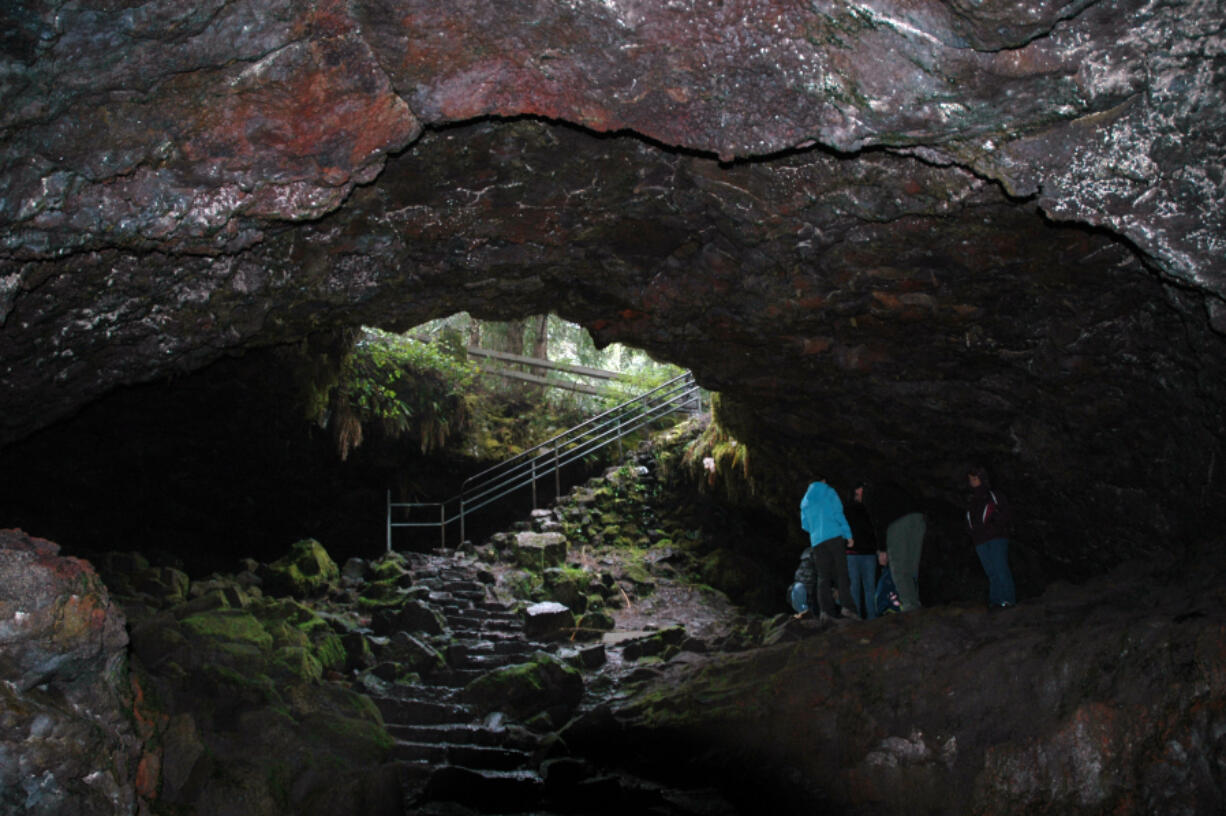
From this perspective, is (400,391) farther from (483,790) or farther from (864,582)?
(483,790)

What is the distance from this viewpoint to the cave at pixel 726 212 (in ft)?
10.4

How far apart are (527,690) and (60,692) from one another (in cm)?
436

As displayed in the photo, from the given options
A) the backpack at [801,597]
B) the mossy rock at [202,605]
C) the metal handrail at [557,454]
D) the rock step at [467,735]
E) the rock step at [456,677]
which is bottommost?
the rock step at [467,735]

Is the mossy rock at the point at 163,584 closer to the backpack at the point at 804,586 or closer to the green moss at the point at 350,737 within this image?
the green moss at the point at 350,737

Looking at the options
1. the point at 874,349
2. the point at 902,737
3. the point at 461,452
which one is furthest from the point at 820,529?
the point at 461,452

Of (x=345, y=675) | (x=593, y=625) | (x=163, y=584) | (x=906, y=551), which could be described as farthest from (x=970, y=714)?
(x=163, y=584)

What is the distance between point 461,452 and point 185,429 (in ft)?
14.9

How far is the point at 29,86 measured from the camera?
123 inches

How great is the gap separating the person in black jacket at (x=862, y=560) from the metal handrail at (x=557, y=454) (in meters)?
A: 6.55

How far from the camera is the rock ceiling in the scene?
3.17 meters

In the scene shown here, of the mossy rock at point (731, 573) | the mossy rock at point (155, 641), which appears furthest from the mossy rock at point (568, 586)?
the mossy rock at point (155, 641)

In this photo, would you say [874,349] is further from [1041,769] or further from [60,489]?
[60,489]

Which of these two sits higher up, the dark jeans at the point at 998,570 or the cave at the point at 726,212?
the cave at the point at 726,212

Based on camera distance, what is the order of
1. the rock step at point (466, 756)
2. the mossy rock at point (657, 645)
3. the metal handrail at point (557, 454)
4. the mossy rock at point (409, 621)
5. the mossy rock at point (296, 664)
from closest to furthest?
1. the rock step at point (466, 756)
2. the mossy rock at point (296, 664)
3. the mossy rock at point (657, 645)
4. the mossy rock at point (409, 621)
5. the metal handrail at point (557, 454)
